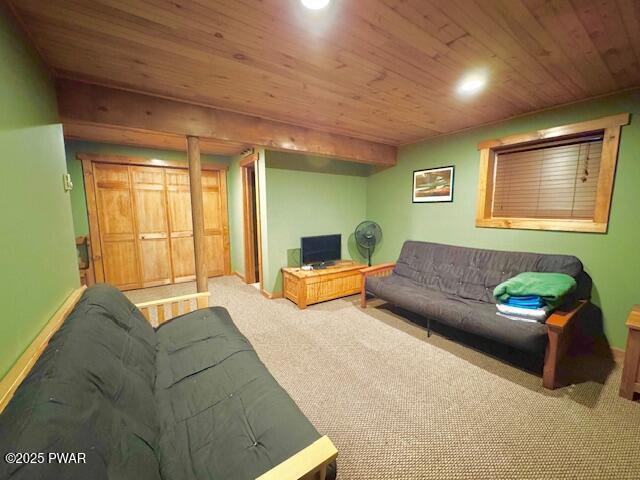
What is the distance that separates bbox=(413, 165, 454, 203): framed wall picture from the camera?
130 inches

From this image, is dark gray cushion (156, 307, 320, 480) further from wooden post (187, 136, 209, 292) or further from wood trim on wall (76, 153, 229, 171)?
wood trim on wall (76, 153, 229, 171)

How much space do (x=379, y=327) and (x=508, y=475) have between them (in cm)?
161

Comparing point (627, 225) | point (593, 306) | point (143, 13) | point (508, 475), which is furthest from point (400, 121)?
point (508, 475)

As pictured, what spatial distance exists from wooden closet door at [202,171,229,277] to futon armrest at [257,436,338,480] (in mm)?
4404

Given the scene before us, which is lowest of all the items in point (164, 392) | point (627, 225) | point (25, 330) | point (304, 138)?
point (164, 392)

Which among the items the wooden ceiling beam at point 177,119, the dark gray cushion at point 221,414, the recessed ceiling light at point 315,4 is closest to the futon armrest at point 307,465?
the dark gray cushion at point 221,414

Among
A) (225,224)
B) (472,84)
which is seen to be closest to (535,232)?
(472,84)

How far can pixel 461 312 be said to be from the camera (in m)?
2.33

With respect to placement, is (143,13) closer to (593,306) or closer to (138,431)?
(138,431)

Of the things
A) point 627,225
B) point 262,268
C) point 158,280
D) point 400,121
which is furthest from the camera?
point 158,280

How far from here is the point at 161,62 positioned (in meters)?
1.65

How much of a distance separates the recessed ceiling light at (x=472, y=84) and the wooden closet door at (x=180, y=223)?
3.98 metres

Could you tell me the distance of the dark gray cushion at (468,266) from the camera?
2.45 meters

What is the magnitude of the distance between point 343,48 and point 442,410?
7.75 feet
